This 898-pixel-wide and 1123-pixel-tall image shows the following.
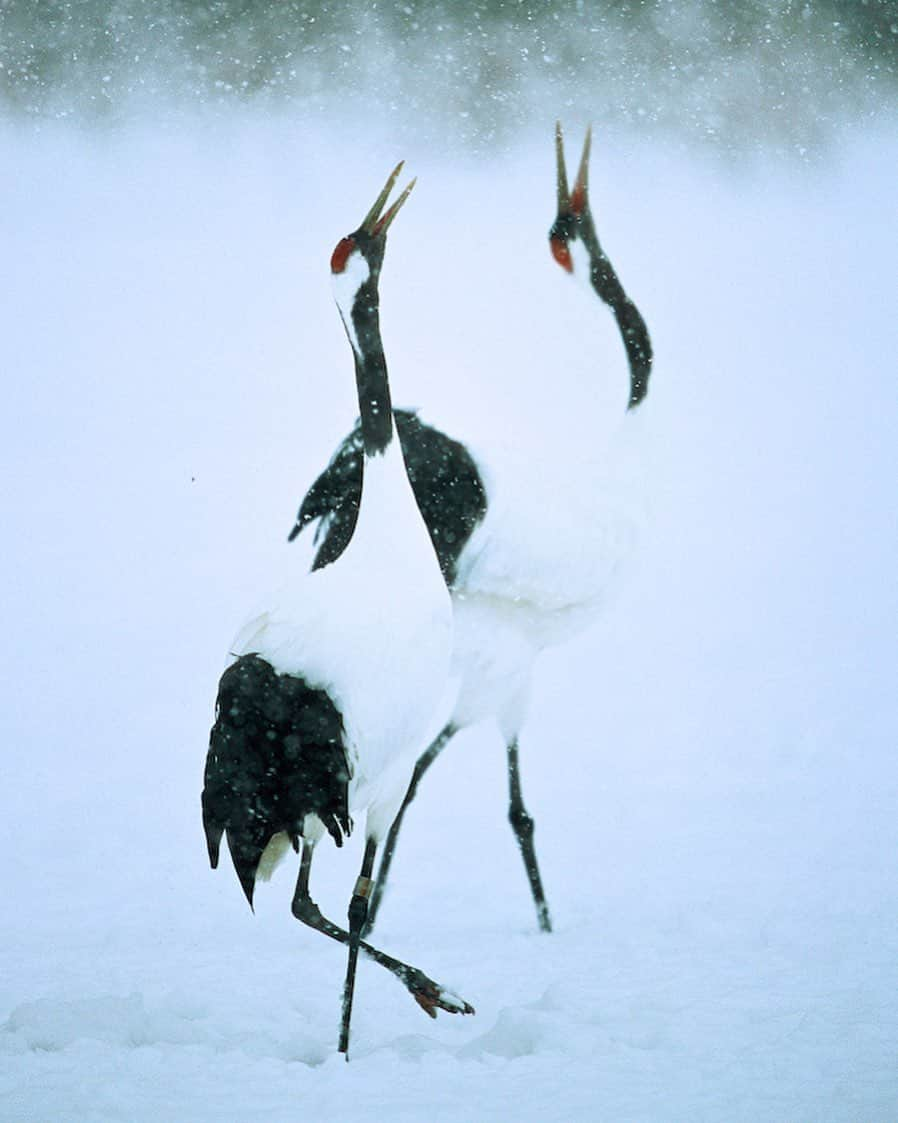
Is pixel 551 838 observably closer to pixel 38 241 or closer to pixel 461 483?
pixel 461 483

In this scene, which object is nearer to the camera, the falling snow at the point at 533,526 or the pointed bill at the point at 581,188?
the falling snow at the point at 533,526

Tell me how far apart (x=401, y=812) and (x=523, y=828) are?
24 cm

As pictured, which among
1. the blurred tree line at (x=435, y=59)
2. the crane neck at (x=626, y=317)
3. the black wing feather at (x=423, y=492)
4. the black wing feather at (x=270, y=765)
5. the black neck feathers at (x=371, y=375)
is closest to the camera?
the black wing feather at (x=270, y=765)

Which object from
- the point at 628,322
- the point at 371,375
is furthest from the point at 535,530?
the point at 628,322

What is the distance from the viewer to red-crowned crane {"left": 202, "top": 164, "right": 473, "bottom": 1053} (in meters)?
1.97

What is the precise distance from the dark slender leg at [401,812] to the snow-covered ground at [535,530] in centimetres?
2

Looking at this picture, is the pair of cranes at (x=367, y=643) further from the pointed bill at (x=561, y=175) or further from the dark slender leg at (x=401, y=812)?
the pointed bill at (x=561, y=175)

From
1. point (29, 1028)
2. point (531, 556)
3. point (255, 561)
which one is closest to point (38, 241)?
point (255, 561)

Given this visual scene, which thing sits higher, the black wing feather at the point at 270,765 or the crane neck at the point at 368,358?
the crane neck at the point at 368,358

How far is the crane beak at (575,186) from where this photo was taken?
2.62m

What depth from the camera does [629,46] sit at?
2.77 meters

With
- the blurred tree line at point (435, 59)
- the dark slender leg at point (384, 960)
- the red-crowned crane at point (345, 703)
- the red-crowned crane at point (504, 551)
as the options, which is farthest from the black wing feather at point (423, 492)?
the blurred tree line at point (435, 59)

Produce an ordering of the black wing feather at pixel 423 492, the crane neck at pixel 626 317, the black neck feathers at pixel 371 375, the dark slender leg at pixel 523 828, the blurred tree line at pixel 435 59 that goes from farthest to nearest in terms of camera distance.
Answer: the blurred tree line at pixel 435 59 < the crane neck at pixel 626 317 < the dark slender leg at pixel 523 828 < the black wing feather at pixel 423 492 < the black neck feathers at pixel 371 375

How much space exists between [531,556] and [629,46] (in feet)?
4.04
